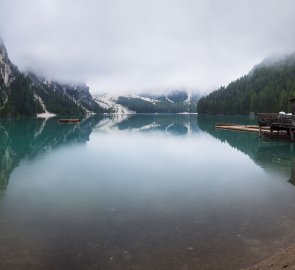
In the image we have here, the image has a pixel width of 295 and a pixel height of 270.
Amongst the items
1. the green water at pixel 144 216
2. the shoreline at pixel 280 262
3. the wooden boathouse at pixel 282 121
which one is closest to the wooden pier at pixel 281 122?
the wooden boathouse at pixel 282 121

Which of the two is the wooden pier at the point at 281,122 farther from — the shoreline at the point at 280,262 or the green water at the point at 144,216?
the shoreline at the point at 280,262

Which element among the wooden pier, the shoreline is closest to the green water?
the shoreline

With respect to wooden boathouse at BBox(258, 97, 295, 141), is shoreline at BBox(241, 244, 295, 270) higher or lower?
lower

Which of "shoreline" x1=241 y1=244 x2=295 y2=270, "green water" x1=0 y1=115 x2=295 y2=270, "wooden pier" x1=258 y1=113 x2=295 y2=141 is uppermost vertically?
"wooden pier" x1=258 y1=113 x2=295 y2=141

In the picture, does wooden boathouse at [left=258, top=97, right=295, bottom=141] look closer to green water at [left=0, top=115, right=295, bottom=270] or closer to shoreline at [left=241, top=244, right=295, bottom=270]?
green water at [left=0, top=115, right=295, bottom=270]

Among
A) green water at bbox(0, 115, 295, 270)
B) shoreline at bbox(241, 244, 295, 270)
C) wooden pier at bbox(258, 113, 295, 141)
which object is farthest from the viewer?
wooden pier at bbox(258, 113, 295, 141)

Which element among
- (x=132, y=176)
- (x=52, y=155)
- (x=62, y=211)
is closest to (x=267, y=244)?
(x=62, y=211)

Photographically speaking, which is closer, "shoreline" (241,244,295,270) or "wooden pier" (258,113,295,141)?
"shoreline" (241,244,295,270)

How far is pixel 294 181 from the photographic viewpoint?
25609 mm

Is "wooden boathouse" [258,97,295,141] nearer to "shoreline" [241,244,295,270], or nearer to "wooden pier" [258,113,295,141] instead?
"wooden pier" [258,113,295,141]

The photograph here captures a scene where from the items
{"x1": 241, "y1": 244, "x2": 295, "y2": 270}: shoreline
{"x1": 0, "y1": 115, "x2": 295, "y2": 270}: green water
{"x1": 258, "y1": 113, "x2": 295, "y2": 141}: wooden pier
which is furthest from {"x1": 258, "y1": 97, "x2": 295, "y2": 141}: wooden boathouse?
{"x1": 241, "y1": 244, "x2": 295, "y2": 270}: shoreline

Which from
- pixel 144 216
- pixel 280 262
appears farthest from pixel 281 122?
pixel 280 262

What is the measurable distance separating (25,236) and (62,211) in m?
3.70

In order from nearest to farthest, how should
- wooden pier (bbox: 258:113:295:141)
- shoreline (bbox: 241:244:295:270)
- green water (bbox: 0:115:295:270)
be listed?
shoreline (bbox: 241:244:295:270), green water (bbox: 0:115:295:270), wooden pier (bbox: 258:113:295:141)
